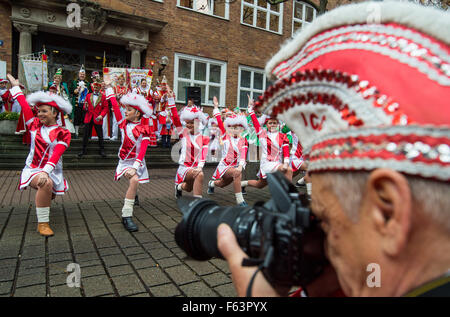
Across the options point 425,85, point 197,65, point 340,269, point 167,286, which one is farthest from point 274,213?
point 197,65

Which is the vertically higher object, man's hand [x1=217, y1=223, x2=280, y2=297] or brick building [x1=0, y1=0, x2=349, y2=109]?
brick building [x1=0, y1=0, x2=349, y2=109]

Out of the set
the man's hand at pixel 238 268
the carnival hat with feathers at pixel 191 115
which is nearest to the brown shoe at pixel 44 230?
the carnival hat with feathers at pixel 191 115

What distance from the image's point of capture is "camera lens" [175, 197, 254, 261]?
111 centimetres

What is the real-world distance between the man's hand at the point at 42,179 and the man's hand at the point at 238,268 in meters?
3.89

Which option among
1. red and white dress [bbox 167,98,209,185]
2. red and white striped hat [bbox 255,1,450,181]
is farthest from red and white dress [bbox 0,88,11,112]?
red and white striped hat [bbox 255,1,450,181]

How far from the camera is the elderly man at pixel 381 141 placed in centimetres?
69

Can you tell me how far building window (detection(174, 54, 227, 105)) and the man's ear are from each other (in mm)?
14230

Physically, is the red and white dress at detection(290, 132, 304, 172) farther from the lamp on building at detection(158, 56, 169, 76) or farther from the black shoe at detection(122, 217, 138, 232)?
the lamp on building at detection(158, 56, 169, 76)

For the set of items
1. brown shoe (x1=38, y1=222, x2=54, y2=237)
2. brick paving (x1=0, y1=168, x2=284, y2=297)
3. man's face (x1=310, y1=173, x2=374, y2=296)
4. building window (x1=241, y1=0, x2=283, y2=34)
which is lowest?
brick paving (x1=0, y1=168, x2=284, y2=297)

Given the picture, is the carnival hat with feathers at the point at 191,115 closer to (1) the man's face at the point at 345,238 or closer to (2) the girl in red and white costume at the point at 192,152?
(2) the girl in red and white costume at the point at 192,152

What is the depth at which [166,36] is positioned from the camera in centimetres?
1396

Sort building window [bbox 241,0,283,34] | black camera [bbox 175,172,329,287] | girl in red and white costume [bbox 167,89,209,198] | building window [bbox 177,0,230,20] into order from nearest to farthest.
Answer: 1. black camera [bbox 175,172,329,287]
2. girl in red and white costume [bbox 167,89,209,198]
3. building window [bbox 177,0,230,20]
4. building window [bbox 241,0,283,34]

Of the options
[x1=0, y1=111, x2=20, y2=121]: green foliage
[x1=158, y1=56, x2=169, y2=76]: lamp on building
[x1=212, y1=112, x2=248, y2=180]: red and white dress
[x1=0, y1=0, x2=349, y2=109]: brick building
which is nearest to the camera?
[x1=212, y1=112, x2=248, y2=180]: red and white dress

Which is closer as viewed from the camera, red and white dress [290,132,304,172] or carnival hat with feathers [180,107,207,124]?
carnival hat with feathers [180,107,207,124]
